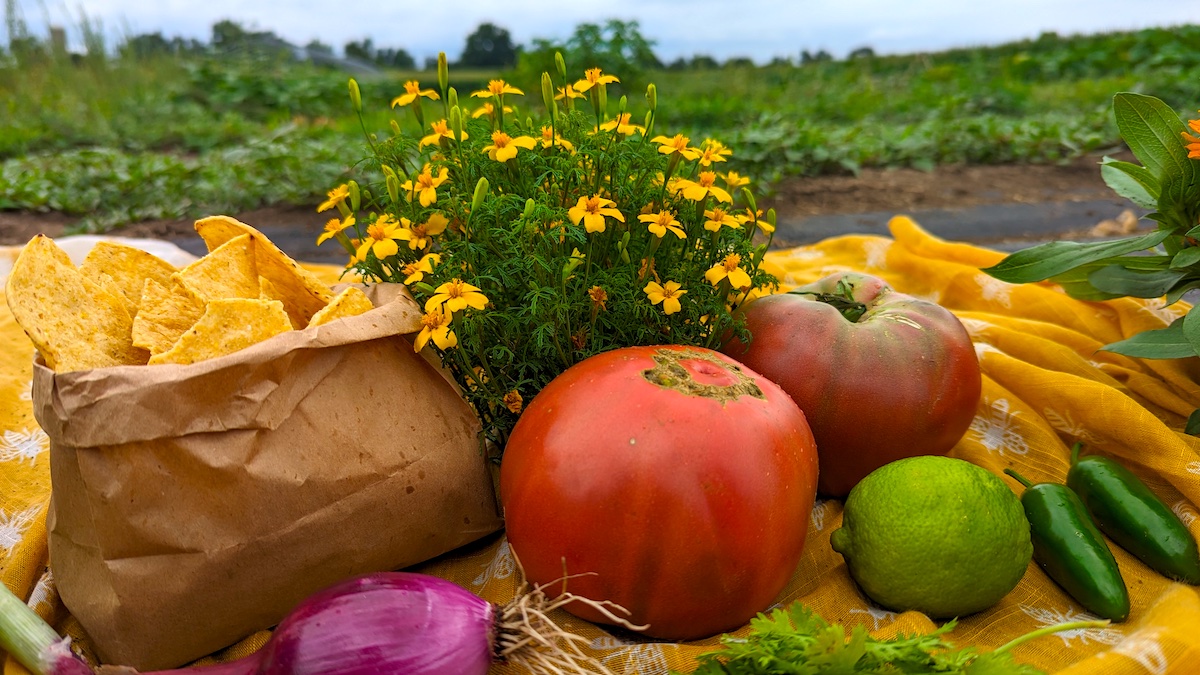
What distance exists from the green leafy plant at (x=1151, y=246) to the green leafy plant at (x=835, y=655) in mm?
963

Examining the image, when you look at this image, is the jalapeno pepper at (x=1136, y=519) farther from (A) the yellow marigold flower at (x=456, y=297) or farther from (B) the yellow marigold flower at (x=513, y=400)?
(A) the yellow marigold flower at (x=456, y=297)

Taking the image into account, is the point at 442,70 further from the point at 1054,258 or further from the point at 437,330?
the point at 1054,258

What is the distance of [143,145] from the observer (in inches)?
264

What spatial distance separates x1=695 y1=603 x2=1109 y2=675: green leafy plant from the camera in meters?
1.11

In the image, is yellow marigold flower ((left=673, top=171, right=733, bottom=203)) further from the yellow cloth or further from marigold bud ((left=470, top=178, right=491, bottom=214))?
the yellow cloth

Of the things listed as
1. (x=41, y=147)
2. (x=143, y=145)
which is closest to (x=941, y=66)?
(x=143, y=145)

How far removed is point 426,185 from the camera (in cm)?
151

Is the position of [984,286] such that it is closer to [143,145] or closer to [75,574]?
[75,574]

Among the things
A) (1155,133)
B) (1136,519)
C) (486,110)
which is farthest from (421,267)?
(1155,133)

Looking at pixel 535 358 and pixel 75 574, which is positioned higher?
pixel 535 358

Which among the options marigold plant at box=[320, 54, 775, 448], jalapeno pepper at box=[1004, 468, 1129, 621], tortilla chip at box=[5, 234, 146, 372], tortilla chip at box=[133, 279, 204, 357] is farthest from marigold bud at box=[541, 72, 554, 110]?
jalapeno pepper at box=[1004, 468, 1129, 621]

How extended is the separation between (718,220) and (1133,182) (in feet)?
4.12

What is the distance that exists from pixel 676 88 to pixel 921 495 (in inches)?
328

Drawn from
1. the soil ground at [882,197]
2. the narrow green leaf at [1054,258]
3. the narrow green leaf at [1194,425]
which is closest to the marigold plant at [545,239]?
the narrow green leaf at [1054,258]
